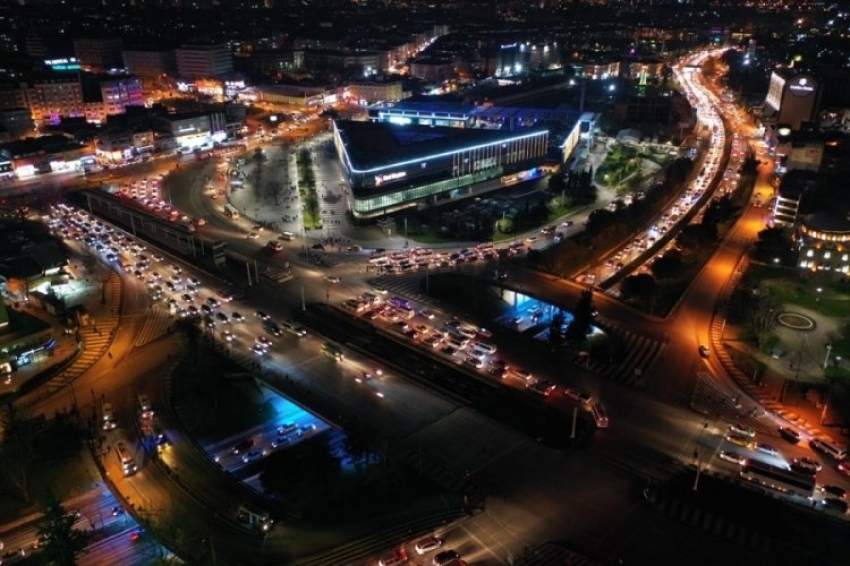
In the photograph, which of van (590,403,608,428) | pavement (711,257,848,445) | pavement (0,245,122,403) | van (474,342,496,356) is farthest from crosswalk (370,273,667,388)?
pavement (0,245,122,403)

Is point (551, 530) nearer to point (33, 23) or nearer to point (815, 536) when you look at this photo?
point (815, 536)

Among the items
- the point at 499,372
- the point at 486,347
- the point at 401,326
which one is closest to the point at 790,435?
the point at 499,372

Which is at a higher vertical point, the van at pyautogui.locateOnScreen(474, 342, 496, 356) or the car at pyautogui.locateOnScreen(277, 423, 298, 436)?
the van at pyautogui.locateOnScreen(474, 342, 496, 356)

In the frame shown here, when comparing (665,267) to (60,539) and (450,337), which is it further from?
(60,539)

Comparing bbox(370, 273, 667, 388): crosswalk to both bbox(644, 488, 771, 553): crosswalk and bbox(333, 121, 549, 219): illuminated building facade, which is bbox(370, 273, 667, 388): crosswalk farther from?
bbox(333, 121, 549, 219): illuminated building facade

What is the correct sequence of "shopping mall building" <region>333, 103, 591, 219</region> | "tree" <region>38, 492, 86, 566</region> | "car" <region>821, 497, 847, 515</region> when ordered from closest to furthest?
"tree" <region>38, 492, 86, 566</region> → "car" <region>821, 497, 847, 515</region> → "shopping mall building" <region>333, 103, 591, 219</region>
